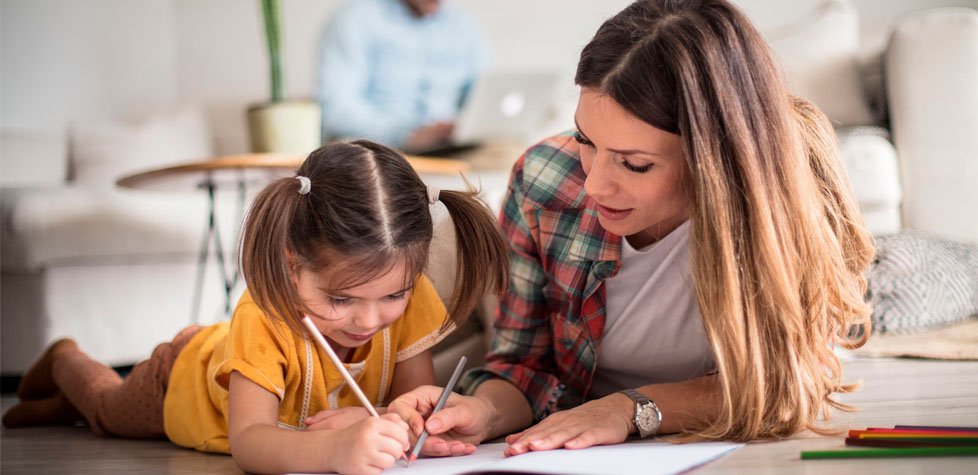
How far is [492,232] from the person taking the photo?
3.68 feet

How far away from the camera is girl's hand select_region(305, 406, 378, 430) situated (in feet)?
3.18

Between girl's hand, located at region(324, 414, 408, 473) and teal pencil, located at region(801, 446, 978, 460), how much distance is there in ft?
1.30

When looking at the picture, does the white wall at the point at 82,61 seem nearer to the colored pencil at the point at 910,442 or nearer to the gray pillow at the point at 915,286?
the gray pillow at the point at 915,286

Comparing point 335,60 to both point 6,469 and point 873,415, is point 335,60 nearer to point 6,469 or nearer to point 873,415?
point 6,469

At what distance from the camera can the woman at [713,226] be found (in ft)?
2.91

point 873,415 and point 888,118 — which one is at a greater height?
point 888,118

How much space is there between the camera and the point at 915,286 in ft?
5.90

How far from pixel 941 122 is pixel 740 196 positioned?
1.52m

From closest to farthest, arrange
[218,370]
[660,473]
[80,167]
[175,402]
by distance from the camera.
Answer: [660,473] → [218,370] → [175,402] → [80,167]

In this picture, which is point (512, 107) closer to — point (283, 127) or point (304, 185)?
point (283, 127)

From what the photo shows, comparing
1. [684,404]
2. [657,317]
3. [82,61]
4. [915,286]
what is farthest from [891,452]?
[82,61]

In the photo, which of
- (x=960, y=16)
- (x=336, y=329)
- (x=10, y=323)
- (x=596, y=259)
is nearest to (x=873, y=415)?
(x=596, y=259)

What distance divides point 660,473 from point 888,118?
201cm

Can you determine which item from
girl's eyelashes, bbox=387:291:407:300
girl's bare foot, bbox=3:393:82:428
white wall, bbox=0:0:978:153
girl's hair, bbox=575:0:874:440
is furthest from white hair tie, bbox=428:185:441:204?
white wall, bbox=0:0:978:153
